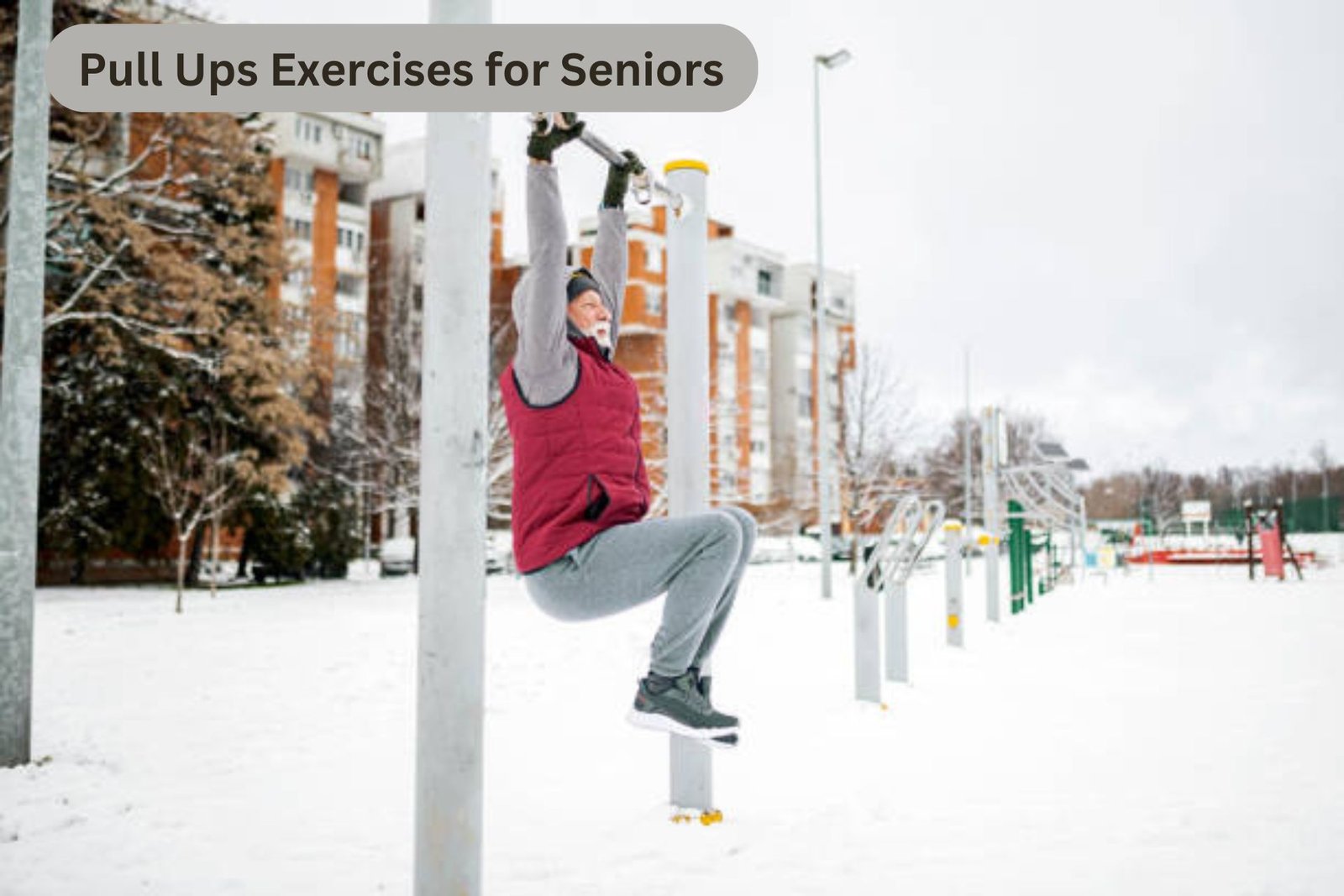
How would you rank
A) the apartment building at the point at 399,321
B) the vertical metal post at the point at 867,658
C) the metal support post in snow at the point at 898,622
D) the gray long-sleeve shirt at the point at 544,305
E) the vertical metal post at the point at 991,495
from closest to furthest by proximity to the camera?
the gray long-sleeve shirt at the point at 544,305, the vertical metal post at the point at 867,658, the metal support post in snow at the point at 898,622, the vertical metal post at the point at 991,495, the apartment building at the point at 399,321

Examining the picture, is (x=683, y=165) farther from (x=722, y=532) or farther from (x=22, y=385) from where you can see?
(x=22, y=385)

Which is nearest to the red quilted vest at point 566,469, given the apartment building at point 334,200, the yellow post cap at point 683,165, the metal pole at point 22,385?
the yellow post cap at point 683,165

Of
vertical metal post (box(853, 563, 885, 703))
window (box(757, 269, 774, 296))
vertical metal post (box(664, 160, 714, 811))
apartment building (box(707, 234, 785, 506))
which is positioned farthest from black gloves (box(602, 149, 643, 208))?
window (box(757, 269, 774, 296))

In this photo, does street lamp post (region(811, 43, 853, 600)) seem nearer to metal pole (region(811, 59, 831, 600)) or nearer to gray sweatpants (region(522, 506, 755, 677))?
metal pole (region(811, 59, 831, 600))

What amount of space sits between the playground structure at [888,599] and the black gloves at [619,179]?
510 cm

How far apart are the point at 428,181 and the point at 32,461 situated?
456cm

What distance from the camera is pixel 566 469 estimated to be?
290 centimetres

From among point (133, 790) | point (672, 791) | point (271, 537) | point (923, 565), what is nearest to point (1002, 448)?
point (672, 791)

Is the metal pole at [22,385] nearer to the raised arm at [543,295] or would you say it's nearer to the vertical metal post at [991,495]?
the raised arm at [543,295]

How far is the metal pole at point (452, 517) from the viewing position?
275 cm

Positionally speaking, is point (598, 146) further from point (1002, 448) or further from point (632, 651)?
point (1002, 448)

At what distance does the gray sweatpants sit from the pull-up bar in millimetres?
1158

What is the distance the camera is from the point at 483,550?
110 inches

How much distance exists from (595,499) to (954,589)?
32.3ft
